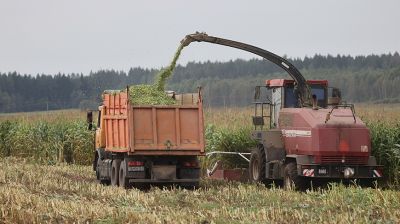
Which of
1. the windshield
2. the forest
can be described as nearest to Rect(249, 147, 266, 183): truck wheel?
the windshield

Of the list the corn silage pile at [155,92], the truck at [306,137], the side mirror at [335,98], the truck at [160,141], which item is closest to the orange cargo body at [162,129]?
the truck at [160,141]

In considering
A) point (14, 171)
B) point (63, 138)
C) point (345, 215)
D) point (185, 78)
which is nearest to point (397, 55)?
point (185, 78)

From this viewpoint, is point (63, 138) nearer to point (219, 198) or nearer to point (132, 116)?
point (132, 116)

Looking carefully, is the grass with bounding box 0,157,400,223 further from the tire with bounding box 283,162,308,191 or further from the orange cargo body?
the orange cargo body

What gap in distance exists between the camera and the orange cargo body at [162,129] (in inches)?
685

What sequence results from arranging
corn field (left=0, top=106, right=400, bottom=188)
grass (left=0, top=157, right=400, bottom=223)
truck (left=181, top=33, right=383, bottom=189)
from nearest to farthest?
grass (left=0, top=157, right=400, bottom=223)
truck (left=181, top=33, right=383, bottom=189)
corn field (left=0, top=106, right=400, bottom=188)

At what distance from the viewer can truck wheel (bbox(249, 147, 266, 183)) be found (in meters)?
18.7

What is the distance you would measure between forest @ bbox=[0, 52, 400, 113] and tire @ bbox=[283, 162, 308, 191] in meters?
61.8

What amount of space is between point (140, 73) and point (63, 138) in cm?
9218

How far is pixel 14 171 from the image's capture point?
21.3 metres

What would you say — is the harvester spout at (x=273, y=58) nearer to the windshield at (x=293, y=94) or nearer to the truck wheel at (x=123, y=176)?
the windshield at (x=293, y=94)

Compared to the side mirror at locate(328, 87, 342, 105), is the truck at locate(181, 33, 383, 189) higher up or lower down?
lower down

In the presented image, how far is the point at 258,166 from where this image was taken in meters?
18.9

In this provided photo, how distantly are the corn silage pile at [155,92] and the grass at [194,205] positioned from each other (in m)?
2.20
